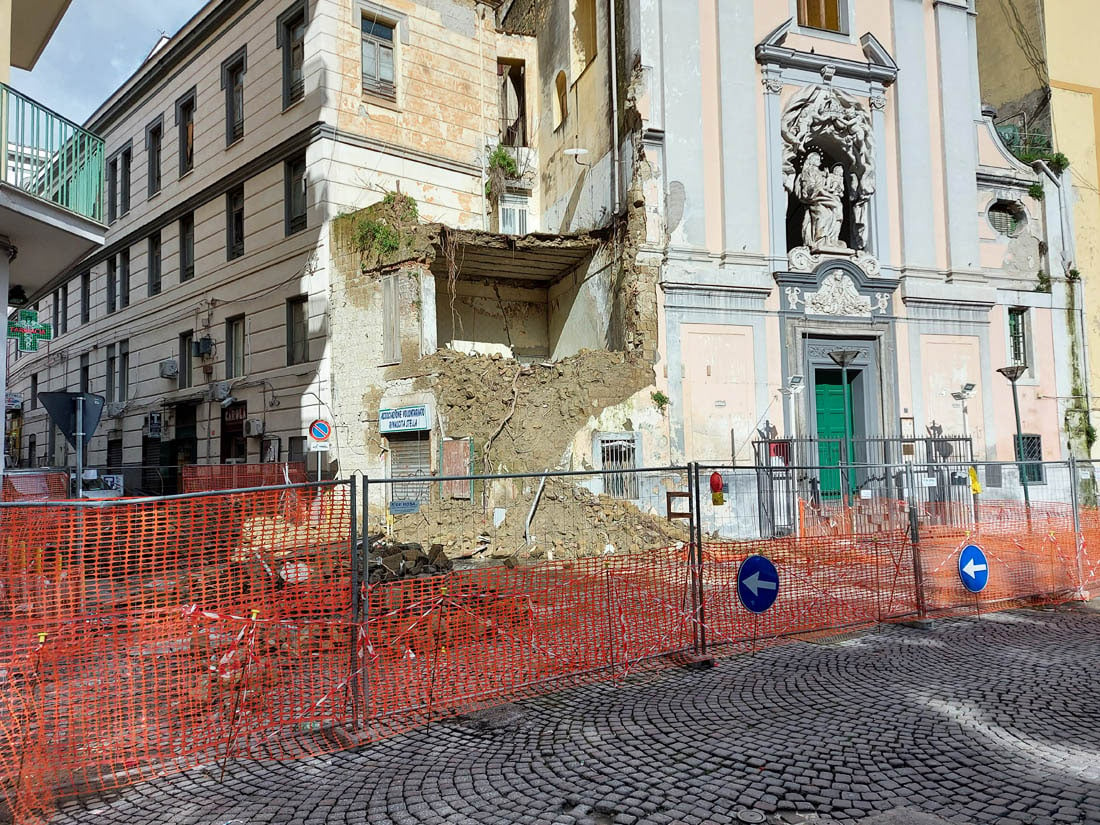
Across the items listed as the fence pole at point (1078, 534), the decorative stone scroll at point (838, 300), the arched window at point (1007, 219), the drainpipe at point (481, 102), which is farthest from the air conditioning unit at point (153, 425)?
the arched window at point (1007, 219)

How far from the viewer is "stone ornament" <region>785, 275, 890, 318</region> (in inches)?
690

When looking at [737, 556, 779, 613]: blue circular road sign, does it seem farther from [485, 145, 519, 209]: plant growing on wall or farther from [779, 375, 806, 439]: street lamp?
[485, 145, 519, 209]: plant growing on wall

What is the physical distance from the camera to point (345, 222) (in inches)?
682

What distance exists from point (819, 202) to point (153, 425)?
794 inches

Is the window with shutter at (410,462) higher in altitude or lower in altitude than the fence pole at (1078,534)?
higher

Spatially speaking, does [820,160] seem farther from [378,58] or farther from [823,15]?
[378,58]

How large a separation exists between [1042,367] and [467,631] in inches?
759

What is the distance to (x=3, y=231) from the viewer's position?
9.88m

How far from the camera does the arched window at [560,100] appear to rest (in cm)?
2047

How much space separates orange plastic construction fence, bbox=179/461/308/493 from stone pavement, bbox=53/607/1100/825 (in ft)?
41.9

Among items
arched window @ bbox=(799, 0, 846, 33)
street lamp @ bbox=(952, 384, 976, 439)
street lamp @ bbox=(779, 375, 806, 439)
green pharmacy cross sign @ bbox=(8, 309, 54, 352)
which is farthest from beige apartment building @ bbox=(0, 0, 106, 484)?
street lamp @ bbox=(952, 384, 976, 439)

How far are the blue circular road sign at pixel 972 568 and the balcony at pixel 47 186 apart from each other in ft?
39.3

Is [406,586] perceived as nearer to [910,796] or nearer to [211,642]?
[211,642]

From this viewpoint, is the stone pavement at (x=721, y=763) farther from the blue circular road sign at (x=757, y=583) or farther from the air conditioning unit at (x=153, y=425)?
the air conditioning unit at (x=153, y=425)
